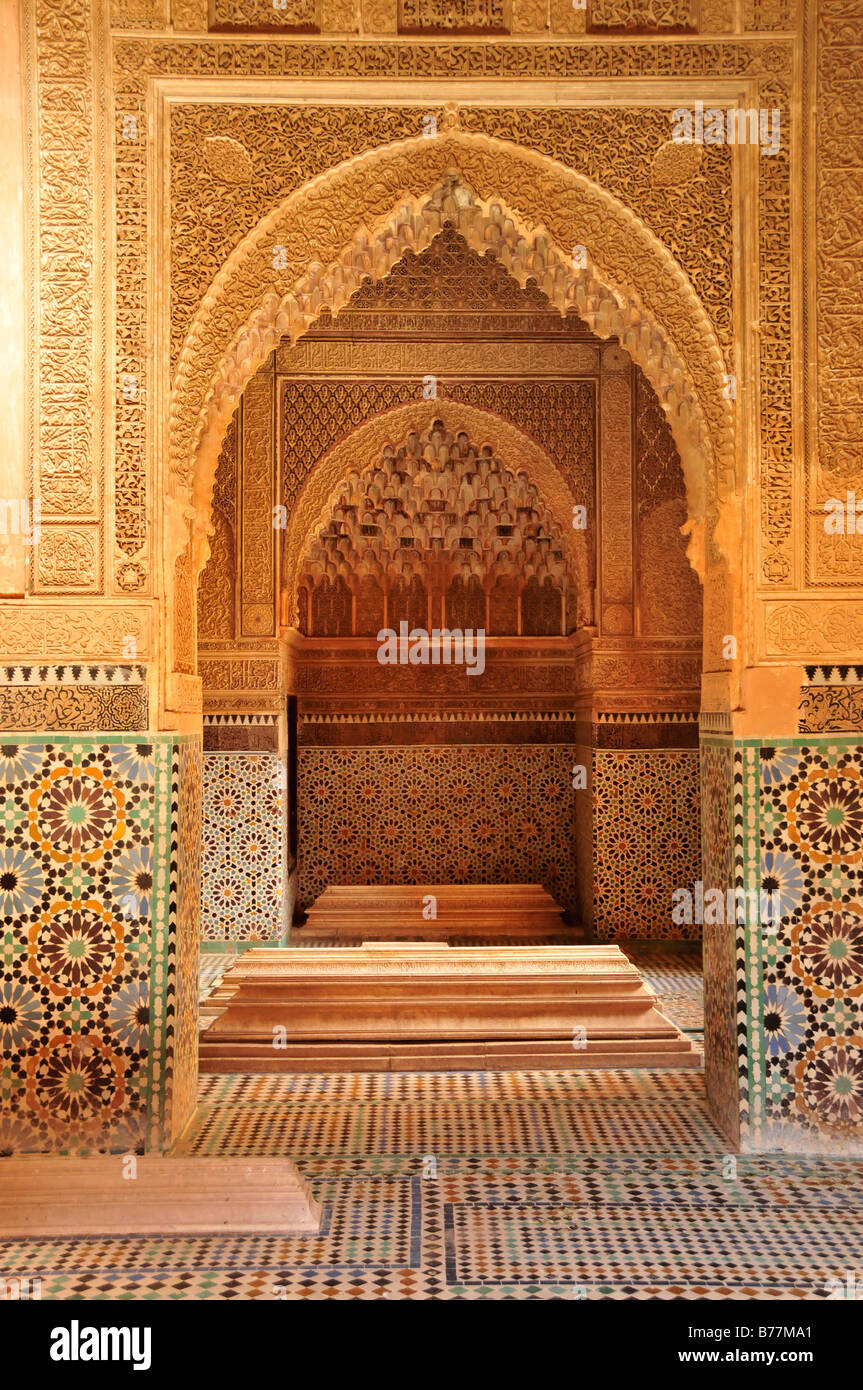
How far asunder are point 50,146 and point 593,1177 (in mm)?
3090

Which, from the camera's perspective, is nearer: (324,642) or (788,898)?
(788,898)

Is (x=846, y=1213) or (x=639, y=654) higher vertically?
(x=639, y=654)

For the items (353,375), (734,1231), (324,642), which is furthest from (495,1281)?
(324,642)

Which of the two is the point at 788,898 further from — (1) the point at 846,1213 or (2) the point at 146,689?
(2) the point at 146,689

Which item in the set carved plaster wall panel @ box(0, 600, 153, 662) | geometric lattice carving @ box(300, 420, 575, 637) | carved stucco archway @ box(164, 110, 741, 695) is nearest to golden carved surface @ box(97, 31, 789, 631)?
carved stucco archway @ box(164, 110, 741, 695)

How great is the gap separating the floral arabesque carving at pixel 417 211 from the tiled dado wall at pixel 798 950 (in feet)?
2.66

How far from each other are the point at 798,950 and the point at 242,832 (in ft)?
11.6

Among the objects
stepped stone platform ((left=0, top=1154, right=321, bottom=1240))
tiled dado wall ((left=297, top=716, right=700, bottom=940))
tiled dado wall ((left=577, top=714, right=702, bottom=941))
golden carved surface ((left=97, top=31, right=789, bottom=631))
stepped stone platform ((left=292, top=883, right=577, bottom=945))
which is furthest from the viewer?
tiled dado wall ((left=297, top=716, right=700, bottom=940))

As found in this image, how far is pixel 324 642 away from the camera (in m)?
7.40

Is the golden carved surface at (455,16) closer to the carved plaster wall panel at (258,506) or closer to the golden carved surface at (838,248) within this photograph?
the golden carved surface at (838,248)

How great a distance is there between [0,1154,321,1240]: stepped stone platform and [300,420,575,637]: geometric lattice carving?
3.84m

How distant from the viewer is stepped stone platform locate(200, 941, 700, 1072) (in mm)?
3859

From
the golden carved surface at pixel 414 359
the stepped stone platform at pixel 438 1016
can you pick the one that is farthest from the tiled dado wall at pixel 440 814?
the golden carved surface at pixel 414 359

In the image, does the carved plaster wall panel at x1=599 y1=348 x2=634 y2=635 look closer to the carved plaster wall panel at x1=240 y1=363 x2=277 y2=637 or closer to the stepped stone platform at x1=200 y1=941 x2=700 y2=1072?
the carved plaster wall panel at x1=240 y1=363 x2=277 y2=637
